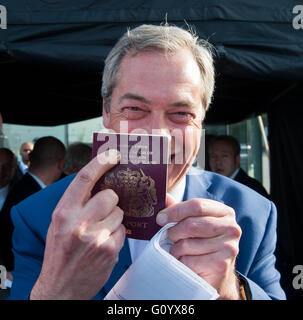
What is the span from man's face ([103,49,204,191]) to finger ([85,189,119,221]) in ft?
1.64

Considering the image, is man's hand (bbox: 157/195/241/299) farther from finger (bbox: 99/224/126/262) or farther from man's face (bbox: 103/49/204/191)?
man's face (bbox: 103/49/204/191)

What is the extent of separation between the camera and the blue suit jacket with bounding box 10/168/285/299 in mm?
1486

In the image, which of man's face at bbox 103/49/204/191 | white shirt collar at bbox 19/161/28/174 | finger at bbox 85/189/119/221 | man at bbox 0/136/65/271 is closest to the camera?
finger at bbox 85/189/119/221

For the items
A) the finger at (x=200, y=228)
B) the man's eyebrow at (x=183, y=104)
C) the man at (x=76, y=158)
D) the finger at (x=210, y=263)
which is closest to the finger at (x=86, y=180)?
the finger at (x=200, y=228)

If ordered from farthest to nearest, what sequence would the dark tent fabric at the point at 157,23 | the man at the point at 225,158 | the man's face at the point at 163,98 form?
the man at the point at 225,158, the dark tent fabric at the point at 157,23, the man's face at the point at 163,98

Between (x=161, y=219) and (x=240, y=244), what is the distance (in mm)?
649

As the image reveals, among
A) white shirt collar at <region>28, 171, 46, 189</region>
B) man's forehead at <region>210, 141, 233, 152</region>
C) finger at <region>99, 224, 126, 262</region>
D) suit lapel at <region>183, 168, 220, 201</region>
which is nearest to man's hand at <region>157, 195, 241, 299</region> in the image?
finger at <region>99, 224, 126, 262</region>

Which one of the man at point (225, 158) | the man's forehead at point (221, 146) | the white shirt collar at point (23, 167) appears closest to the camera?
the man at point (225, 158)

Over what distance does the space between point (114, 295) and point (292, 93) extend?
3660 mm

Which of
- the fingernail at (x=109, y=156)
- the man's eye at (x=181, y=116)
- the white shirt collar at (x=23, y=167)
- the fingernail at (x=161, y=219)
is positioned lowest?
the fingernail at (x=161, y=219)

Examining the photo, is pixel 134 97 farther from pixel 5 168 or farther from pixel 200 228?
pixel 5 168

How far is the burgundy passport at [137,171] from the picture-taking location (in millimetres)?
1021

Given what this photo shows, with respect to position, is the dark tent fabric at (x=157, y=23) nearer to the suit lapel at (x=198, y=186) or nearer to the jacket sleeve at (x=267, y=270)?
the suit lapel at (x=198, y=186)
